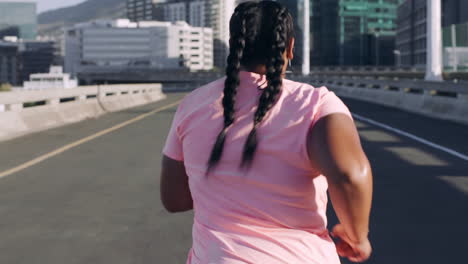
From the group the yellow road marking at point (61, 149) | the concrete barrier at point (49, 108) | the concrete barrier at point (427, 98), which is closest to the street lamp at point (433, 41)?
the concrete barrier at point (427, 98)

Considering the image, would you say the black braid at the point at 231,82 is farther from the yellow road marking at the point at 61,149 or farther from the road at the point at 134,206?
the yellow road marking at the point at 61,149

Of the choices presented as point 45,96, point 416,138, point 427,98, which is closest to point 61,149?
point 45,96

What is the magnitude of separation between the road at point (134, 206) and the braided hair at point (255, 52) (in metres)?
4.08

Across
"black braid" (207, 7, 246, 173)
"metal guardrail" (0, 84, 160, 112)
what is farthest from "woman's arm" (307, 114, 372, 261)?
"metal guardrail" (0, 84, 160, 112)

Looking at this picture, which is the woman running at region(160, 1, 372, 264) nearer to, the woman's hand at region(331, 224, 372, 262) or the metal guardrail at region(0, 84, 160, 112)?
the woman's hand at region(331, 224, 372, 262)

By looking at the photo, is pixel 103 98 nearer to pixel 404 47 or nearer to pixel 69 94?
pixel 69 94

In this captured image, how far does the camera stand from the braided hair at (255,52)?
2.57 metres

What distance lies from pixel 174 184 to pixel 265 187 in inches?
17.7

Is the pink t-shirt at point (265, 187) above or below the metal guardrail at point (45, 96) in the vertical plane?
below

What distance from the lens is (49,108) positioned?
22406mm

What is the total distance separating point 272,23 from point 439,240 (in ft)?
16.5

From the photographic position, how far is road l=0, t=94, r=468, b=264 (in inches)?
273

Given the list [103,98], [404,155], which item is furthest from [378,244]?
[103,98]

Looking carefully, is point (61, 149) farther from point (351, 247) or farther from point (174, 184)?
point (351, 247)
